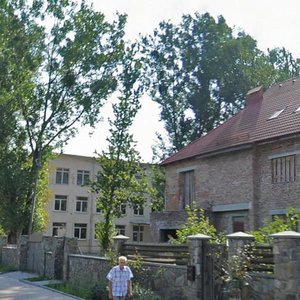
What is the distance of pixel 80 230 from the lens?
54.0 m

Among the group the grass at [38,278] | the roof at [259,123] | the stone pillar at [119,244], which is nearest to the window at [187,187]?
the roof at [259,123]

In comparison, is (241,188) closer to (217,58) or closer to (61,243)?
(61,243)

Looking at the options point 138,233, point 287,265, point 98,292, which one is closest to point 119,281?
point 98,292

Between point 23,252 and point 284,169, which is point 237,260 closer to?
point 284,169

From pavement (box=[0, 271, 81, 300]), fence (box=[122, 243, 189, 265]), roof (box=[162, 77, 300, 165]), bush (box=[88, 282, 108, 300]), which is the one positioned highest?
roof (box=[162, 77, 300, 165])

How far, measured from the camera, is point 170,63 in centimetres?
4469

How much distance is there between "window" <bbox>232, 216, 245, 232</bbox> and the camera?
24.1 meters

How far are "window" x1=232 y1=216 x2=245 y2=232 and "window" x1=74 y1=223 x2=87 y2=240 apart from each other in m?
31.6

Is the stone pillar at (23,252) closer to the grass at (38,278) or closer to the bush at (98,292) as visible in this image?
the grass at (38,278)

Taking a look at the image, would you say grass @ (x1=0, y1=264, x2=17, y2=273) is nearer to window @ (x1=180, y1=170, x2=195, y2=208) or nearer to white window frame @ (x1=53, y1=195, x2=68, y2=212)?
window @ (x1=180, y1=170, x2=195, y2=208)

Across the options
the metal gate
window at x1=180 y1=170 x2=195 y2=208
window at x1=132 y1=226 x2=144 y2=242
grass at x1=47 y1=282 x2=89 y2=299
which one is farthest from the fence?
window at x1=132 y1=226 x2=144 y2=242

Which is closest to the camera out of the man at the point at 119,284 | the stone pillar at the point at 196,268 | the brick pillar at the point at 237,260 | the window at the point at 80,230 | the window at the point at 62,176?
the brick pillar at the point at 237,260

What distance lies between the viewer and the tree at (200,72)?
42625 millimetres

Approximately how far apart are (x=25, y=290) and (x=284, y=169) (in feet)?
38.2
